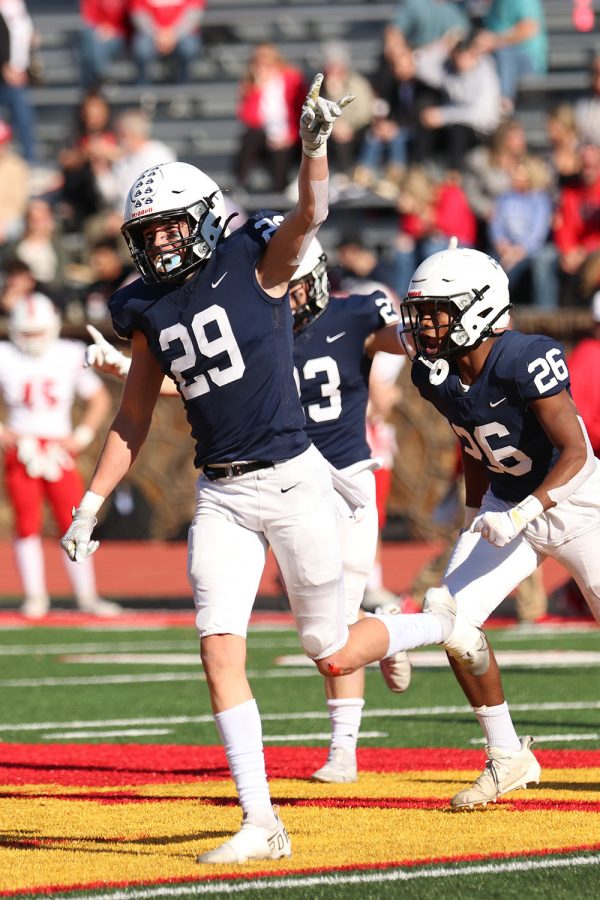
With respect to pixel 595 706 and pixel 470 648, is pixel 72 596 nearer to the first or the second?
pixel 595 706

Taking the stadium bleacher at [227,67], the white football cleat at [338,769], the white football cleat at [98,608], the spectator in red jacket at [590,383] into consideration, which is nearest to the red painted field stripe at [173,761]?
the white football cleat at [338,769]

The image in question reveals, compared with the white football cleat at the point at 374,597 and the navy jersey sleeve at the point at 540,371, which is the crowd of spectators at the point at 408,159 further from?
the navy jersey sleeve at the point at 540,371

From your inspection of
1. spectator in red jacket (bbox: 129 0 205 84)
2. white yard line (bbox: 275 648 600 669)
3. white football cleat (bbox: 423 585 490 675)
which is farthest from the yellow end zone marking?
spectator in red jacket (bbox: 129 0 205 84)

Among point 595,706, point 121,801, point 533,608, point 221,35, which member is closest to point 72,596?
point 533,608

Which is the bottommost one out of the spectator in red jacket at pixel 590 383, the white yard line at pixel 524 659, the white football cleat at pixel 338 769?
the white yard line at pixel 524 659

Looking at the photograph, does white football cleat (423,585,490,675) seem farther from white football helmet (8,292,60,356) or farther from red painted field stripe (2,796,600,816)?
white football helmet (8,292,60,356)

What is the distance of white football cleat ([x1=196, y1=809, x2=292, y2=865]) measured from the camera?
14.5ft

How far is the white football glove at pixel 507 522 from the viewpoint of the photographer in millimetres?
4895

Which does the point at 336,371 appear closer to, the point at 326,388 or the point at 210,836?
the point at 326,388

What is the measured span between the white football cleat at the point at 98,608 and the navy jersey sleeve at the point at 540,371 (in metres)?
6.77

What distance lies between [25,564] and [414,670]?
3558 mm

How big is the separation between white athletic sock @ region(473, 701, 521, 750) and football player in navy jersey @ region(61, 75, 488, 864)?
0.59 m

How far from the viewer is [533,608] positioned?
10.9 metres

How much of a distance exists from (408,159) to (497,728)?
39.9ft
